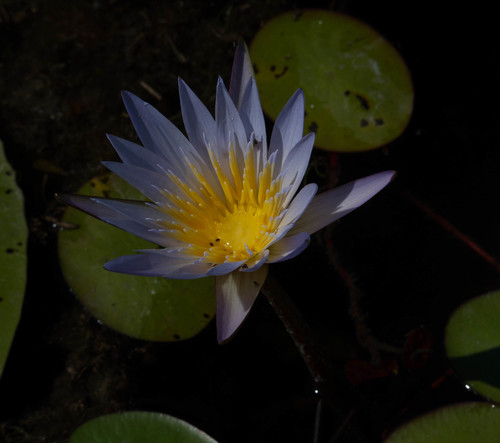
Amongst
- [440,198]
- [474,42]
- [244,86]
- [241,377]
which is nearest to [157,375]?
[241,377]

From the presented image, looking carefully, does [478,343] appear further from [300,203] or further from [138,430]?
[138,430]

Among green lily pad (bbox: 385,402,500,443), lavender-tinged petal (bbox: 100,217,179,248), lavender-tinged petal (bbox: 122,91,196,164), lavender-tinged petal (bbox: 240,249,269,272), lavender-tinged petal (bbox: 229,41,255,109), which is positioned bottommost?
green lily pad (bbox: 385,402,500,443)

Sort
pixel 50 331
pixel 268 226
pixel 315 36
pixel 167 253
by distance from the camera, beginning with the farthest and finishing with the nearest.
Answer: pixel 315 36 < pixel 50 331 < pixel 268 226 < pixel 167 253

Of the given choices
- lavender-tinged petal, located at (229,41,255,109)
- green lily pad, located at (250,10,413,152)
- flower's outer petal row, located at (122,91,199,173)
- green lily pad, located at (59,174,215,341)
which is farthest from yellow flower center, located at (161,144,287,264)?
green lily pad, located at (250,10,413,152)

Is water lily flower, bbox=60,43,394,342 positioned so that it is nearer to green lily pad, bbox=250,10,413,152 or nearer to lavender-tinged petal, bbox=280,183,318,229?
lavender-tinged petal, bbox=280,183,318,229

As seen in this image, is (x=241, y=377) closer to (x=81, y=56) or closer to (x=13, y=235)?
(x=13, y=235)

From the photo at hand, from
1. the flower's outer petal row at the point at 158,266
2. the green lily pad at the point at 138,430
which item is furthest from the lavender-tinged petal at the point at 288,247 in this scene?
the green lily pad at the point at 138,430

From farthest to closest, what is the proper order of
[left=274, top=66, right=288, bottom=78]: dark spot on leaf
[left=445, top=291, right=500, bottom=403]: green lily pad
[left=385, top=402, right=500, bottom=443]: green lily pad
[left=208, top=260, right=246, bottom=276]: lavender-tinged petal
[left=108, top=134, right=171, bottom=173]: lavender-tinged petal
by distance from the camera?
1. [left=274, top=66, right=288, bottom=78]: dark spot on leaf
2. [left=445, top=291, right=500, bottom=403]: green lily pad
3. [left=385, top=402, right=500, bottom=443]: green lily pad
4. [left=108, top=134, right=171, bottom=173]: lavender-tinged petal
5. [left=208, top=260, right=246, bottom=276]: lavender-tinged petal
